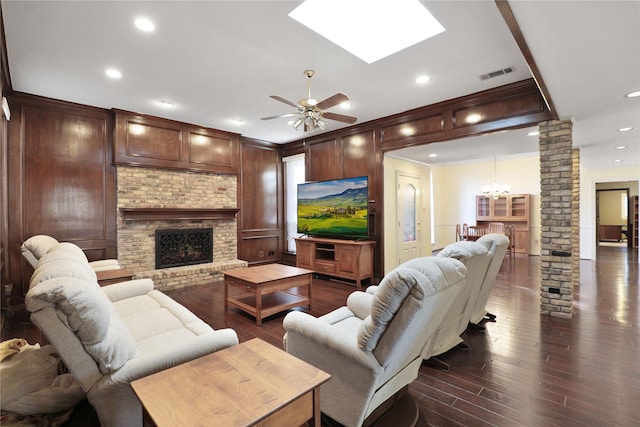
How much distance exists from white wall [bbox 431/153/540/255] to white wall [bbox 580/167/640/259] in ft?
3.25

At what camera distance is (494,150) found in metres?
6.02

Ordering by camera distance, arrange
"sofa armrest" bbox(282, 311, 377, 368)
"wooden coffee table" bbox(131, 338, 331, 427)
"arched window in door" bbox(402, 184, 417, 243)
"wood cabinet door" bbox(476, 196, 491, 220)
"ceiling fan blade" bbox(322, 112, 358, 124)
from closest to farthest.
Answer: "wooden coffee table" bbox(131, 338, 331, 427)
"sofa armrest" bbox(282, 311, 377, 368)
"ceiling fan blade" bbox(322, 112, 358, 124)
"arched window in door" bbox(402, 184, 417, 243)
"wood cabinet door" bbox(476, 196, 491, 220)

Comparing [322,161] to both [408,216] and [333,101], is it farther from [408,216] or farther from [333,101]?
[333,101]

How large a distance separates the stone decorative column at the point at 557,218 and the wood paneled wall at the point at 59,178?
6.28 meters

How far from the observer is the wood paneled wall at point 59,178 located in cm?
427

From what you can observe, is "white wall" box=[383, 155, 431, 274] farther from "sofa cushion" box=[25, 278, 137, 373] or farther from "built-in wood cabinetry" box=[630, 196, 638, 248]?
"built-in wood cabinetry" box=[630, 196, 638, 248]

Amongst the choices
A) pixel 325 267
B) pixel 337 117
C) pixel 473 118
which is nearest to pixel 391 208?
pixel 325 267

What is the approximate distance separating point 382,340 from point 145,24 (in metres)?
3.20

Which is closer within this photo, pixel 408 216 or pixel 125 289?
pixel 125 289

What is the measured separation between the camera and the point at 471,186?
32.9 ft

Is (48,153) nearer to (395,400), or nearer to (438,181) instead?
(395,400)

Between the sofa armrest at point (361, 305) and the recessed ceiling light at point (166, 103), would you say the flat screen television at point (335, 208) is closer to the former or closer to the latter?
the recessed ceiling light at point (166, 103)

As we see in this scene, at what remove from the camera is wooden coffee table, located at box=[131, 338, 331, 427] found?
1.11 meters

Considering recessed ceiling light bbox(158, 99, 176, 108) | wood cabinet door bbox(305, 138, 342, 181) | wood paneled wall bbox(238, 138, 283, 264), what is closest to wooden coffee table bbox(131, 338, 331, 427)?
recessed ceiling light bbox(158, 99, 176, 108)
